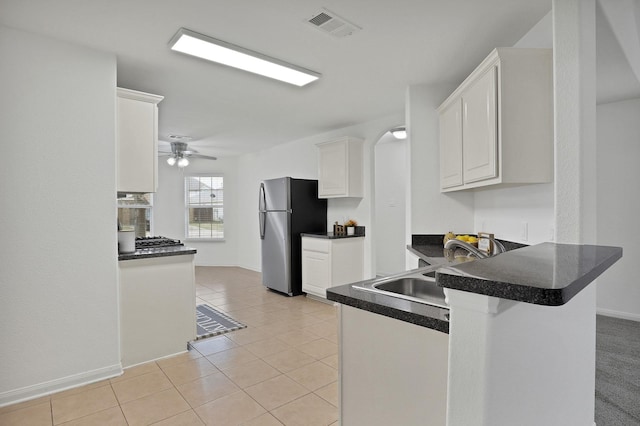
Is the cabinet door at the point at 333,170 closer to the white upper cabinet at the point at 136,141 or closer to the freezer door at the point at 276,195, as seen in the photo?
the freezer door at the point at 276,195

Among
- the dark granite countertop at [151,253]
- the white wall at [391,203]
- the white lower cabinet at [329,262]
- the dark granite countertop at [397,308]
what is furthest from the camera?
the white wall at [391,203]

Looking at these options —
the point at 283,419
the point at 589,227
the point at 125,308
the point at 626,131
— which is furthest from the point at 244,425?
the point at 626,131

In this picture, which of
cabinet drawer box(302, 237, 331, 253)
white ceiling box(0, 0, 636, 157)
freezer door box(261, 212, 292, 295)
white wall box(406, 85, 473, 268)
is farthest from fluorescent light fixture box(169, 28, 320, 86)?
freezer door box(261, 212, 292, 295)

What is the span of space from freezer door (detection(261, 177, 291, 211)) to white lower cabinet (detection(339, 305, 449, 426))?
3.53 m

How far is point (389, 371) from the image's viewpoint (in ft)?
4.05

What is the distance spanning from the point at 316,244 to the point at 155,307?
2.24 metres

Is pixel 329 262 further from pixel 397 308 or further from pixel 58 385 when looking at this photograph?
pixel 397 308

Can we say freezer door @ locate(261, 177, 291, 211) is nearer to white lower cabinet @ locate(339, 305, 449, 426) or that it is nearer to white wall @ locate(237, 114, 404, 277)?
white wall @ locate(237, 114, 404, 277)

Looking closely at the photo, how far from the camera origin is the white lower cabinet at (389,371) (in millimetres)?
1094

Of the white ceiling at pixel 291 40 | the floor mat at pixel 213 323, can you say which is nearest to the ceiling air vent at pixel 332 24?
the white ceiling at pixel 291 40

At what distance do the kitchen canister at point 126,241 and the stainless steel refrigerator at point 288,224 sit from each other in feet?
7.53

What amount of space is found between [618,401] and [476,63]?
252cm

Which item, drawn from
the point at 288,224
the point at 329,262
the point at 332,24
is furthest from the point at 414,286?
the point at 288,224

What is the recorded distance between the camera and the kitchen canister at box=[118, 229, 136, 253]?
2736 millimetres
